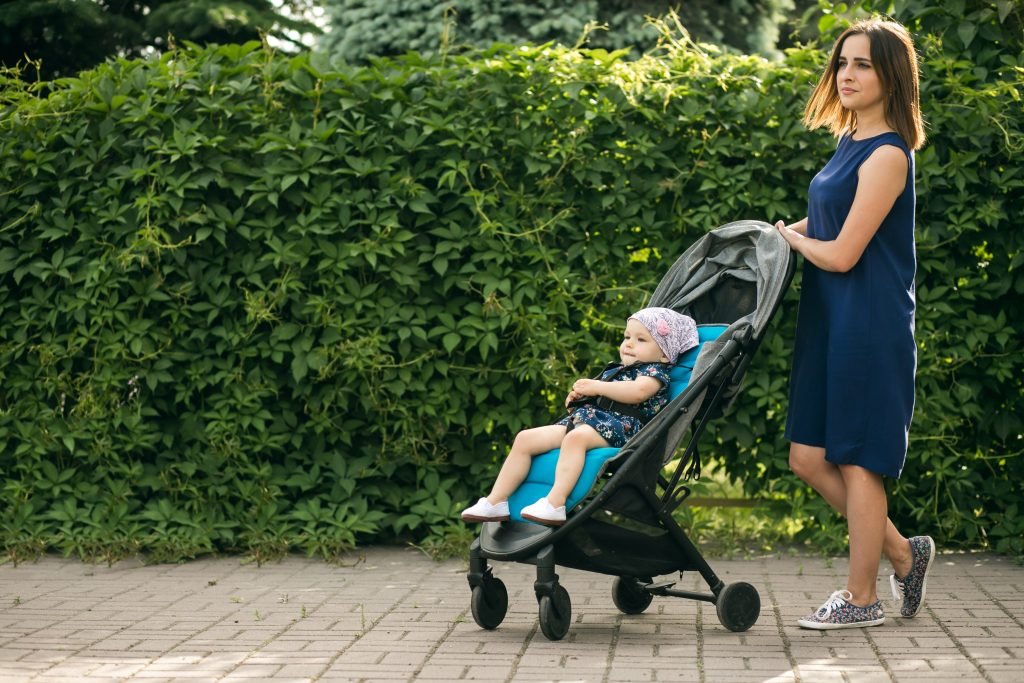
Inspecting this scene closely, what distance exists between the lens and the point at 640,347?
4.64 meters

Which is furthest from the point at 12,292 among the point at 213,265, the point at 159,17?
the point at 159,17

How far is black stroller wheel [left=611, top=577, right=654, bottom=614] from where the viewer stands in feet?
16.0

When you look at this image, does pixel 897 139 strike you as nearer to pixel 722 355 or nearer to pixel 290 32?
pixel 722 355

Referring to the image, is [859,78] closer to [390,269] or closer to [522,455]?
[522,455]

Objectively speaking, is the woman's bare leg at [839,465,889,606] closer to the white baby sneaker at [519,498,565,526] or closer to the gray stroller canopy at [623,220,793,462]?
the gray stroller canopy at [623,220,793,462]

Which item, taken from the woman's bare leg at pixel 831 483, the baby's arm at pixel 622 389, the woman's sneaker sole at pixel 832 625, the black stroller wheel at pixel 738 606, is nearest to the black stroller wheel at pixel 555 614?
the black stroller wheel at pixel 738 606

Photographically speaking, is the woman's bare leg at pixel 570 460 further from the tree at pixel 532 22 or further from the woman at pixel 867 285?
the tree at pixel 532 22

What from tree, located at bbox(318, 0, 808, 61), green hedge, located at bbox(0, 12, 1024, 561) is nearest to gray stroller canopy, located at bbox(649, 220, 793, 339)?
green hedge, located at bbox(0, 12, 1024, 561)

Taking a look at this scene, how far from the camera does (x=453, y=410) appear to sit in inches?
245

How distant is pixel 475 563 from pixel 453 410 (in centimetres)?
172

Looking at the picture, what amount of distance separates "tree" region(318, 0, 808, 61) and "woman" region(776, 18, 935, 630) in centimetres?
861

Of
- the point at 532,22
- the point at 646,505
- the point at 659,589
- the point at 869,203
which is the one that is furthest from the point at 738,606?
the point at 532,22

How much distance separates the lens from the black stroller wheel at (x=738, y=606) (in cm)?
451

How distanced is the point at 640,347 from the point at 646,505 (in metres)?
0.59
